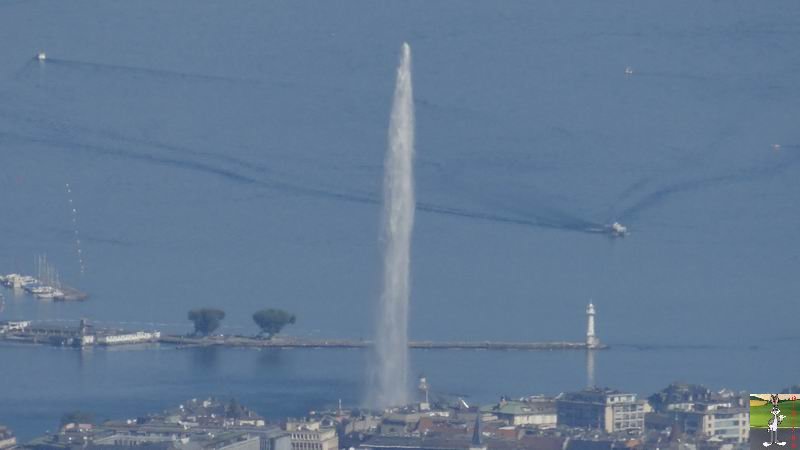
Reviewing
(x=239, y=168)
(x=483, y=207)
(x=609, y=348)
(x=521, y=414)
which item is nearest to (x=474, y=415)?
(x=521, y=414)

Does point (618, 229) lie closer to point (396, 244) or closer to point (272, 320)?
point (272, 320)

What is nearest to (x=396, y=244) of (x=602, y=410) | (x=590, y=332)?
(x=602, y=410)

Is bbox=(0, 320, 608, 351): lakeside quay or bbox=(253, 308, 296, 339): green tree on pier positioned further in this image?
bbox=(253, 308, 296, 339): green tree on pier

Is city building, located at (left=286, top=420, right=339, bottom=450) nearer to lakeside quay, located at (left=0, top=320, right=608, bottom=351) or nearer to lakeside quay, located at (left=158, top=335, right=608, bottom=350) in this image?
lakeside quay, located at (left=158, top=335, right=608, bottom=350)

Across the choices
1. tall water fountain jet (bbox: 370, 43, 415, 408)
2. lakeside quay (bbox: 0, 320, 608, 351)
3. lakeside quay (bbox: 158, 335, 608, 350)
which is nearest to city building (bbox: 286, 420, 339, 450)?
tall water fountain jet (bbox: 370, 43, 415, 408)

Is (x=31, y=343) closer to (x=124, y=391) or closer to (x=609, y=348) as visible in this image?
(x=124, y=391)

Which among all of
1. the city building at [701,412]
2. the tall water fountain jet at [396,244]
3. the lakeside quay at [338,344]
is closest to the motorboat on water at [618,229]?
the lakeside quay at [338,344]
